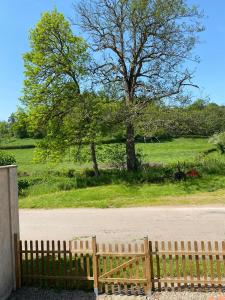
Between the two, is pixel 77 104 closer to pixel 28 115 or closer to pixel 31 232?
pixel 28 115

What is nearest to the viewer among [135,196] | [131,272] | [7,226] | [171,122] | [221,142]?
[131,272]

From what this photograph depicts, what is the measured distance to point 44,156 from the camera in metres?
30.1

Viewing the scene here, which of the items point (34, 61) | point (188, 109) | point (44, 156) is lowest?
point (44, 156)

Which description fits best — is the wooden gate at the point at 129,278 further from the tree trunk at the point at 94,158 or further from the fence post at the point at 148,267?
the tree trunk at the point at 94,158

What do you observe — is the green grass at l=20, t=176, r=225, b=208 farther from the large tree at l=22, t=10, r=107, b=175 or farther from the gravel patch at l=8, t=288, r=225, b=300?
the gravel patch at l=8, t=288, r=225, b=300

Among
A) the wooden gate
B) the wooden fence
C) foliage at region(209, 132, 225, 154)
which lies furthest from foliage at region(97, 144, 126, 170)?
the wooden gate

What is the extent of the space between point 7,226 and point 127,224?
7.37 meters

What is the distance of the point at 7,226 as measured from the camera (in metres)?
10.4

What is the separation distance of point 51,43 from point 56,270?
22020 mm

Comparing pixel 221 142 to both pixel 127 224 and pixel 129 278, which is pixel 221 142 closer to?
pixel 127 224

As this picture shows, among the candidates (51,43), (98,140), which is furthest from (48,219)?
(51,43)

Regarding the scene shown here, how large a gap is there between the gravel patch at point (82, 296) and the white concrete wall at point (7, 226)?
40 centimetres

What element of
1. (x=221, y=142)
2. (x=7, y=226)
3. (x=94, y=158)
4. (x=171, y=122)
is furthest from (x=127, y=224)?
(x=221, y=142)

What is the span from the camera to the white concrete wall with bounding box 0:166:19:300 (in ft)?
32.4
